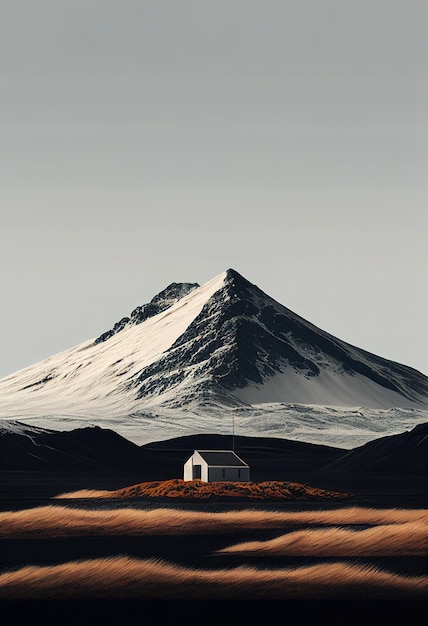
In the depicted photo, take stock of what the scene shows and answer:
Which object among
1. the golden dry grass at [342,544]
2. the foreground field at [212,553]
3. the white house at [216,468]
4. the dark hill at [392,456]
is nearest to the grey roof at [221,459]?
the white house at [216,468]

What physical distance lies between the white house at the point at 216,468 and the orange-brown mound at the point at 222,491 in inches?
116

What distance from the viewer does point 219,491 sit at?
102 meters

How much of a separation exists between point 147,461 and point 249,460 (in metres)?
14.5

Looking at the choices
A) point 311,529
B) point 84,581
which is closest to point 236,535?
point 311,529

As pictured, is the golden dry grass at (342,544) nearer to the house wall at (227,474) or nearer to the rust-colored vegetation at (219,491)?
the rust-colored vegetation at (219,491)

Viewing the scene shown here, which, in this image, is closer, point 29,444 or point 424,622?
point 424,622

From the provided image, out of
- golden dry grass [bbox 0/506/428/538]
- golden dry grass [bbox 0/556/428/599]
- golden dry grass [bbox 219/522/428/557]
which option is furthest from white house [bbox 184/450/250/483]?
golden dry grass [bbox 0/556/428/599]

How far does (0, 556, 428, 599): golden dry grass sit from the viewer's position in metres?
70.9

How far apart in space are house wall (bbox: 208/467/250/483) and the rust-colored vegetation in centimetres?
→ 264

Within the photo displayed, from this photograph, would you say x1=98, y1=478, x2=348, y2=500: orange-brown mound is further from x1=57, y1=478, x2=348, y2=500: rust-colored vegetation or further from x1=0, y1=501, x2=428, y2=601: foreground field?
x1=0, y1=501, x2=428, y2=601: foreground field

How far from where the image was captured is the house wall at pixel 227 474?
10906cm

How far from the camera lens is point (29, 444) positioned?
170000 mm

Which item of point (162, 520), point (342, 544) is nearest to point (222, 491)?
point (162, 520)

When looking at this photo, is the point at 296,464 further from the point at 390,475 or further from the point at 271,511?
the point at 271,511
